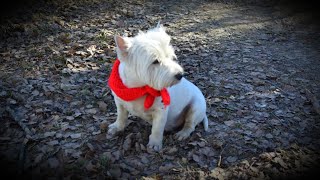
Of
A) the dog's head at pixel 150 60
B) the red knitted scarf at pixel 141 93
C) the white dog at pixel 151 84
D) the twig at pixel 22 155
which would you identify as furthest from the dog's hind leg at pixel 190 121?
the twig at pixel 22 155

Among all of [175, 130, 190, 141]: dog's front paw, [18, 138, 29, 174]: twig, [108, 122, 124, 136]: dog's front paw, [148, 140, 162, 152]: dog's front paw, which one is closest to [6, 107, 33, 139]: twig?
[18, 138, 29, 174]: twig

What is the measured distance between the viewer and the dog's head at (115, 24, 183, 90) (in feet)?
12.6

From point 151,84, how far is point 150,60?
319 mm

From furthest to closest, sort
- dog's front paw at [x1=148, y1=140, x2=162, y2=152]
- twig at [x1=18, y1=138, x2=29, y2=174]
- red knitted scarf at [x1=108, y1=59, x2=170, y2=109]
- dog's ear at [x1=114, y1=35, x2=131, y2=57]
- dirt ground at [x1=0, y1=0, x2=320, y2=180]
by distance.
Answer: dog's front paw at [x1=148, y1=140, x2=162, y2=152], dirt ground at [x1=0, y1=0, x2=320, y2=180], red knitted scarf at [x1=108, y1=59, x2=170, y2=109], twig at [x1=18, y1=138, x2=29, y2=174], dog's ear at [x1=114, y1=35, x2=131, y2=57]

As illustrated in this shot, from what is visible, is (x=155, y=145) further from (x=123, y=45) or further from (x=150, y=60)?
(x=123, y=45)

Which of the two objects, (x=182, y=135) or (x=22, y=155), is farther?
(x=182, y=135)

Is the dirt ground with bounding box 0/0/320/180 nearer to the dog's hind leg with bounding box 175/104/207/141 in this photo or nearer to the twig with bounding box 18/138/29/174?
the twig with bounding box 18/138/29/174

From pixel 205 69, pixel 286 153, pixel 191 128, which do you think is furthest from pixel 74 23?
pixel 286 153

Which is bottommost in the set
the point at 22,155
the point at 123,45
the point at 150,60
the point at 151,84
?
the point at 22,155

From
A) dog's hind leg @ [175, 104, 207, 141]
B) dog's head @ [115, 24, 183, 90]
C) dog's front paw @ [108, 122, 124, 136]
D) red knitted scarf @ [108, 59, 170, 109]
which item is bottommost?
dog's front paw @ [108, 122, 124, 136]

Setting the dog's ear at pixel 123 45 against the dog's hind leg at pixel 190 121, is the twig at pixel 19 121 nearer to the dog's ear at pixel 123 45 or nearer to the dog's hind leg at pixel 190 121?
the dog's ear at pixel 123 45

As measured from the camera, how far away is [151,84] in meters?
3.96

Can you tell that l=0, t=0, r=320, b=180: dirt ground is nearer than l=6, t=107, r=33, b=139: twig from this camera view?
Yes

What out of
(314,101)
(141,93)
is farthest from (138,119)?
(314,101)
